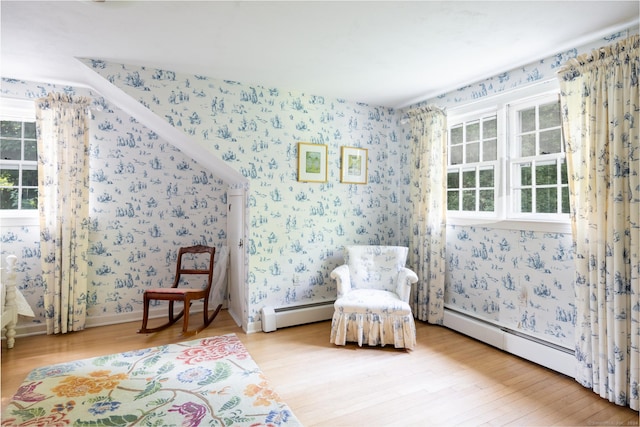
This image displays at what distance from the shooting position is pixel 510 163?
10.0ft

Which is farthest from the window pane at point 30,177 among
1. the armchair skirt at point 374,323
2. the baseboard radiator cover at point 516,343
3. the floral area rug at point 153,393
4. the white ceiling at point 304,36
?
the baseboard radiator cover at point 516,343

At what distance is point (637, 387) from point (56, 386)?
386 centimetres

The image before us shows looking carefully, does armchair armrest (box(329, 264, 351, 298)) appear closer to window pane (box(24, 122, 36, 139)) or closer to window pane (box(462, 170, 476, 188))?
window pane (box(462, 170, 476, 188))

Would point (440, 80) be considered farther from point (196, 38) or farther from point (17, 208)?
point (17, 208)

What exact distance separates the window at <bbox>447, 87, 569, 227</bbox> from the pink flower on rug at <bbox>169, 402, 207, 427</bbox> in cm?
290

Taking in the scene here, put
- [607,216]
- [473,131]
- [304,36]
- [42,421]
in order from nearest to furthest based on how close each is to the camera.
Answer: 1. [42,421]
2. [607,216]
3. [304,36]
4. [473,131]

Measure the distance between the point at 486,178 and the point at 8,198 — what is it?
191 inches

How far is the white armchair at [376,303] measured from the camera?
3027 mm

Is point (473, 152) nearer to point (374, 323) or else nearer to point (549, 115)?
point (549, 115)

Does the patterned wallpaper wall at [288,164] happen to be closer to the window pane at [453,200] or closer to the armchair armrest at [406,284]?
the window pane at [453,200]

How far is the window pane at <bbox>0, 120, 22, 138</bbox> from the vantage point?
339cm

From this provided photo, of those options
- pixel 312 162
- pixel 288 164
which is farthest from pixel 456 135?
pixel 288 164

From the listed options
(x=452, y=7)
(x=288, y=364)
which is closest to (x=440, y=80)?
(x=452, y=7)

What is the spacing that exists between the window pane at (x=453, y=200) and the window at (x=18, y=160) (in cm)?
443
